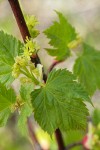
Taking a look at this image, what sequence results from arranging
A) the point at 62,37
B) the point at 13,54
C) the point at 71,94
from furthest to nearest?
1. the point at 62,37
2. the point at 13,54
3. the point at 71,94

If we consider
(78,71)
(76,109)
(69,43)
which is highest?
(69,43)

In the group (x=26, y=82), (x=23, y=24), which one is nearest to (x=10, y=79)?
(x=26, y=82)

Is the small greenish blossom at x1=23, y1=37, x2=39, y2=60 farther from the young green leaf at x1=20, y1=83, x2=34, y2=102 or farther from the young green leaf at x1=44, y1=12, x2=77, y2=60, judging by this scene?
the young green leaf at x1=44, y1=12, x2=77, y2=60

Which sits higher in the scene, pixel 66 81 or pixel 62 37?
pixel 62 37

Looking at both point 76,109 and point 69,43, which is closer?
point 76,109

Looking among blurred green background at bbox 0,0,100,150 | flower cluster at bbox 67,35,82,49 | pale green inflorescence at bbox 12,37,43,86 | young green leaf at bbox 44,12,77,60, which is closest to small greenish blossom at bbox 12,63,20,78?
pale green inflorescence at bbox 12,37,43,86

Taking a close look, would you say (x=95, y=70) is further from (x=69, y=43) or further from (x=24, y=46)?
(x=24, y=46)
